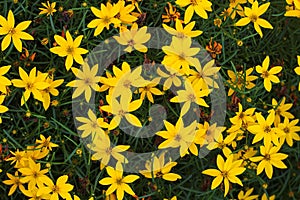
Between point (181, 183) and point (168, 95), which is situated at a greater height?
point (168, 95)

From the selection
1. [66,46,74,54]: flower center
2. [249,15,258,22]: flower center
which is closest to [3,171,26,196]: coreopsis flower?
[66,46,74,54]: flower center

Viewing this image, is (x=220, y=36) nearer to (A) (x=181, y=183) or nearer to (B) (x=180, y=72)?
(B) (x=180, y=72)

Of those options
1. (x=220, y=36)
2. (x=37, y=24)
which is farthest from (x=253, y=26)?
(x=37, y=24)

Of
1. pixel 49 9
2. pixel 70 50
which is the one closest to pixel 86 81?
pixel 70 50

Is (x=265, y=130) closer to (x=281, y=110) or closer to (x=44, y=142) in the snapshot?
(x=281, y=110)

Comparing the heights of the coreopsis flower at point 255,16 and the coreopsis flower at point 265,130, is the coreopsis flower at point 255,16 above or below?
above

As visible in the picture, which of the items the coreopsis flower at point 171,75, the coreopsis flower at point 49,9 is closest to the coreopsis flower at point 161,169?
the coreopsis flower at point 171,75

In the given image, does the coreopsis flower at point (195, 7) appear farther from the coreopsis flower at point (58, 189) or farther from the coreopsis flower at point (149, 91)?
the coreopsis flower at point (58, 189)
